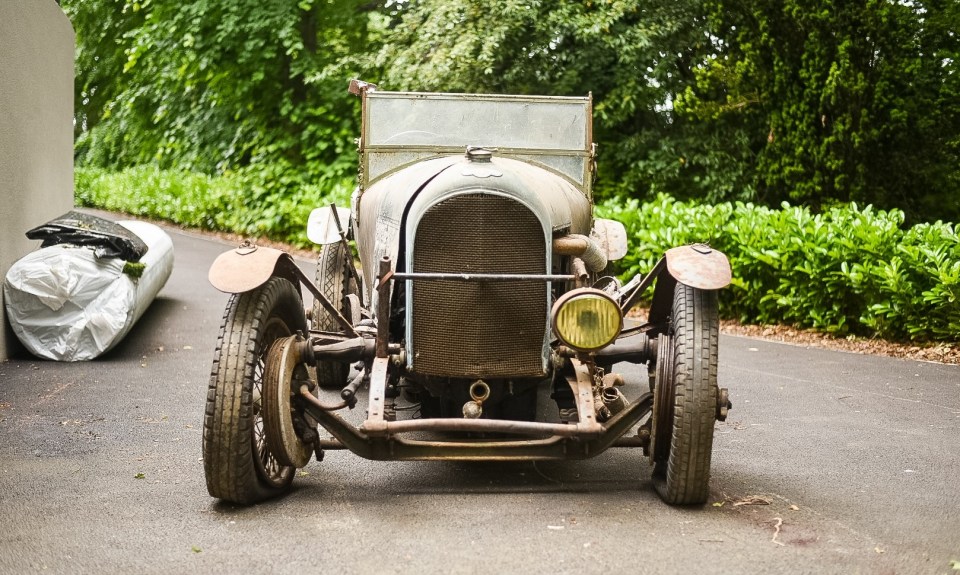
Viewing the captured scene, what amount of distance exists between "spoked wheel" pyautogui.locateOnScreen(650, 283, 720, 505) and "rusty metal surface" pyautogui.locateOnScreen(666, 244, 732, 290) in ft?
0.34

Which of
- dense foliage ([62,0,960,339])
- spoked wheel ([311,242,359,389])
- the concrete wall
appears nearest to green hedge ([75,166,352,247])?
dense foliage ([62,0,960,339])

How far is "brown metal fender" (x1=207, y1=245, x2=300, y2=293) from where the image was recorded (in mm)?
3945

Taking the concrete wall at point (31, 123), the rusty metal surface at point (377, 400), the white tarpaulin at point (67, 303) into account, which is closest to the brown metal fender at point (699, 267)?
the rusty metal surface at point (377, 400)

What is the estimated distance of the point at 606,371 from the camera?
16.4 ft

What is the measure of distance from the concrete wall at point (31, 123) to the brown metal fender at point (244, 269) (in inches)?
158

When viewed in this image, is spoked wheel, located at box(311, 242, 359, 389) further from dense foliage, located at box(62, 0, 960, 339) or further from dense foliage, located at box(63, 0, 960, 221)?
dense foliage, located at box(63, 0, 960, 221)

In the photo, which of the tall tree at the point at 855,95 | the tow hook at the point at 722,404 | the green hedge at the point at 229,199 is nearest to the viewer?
the tow hook at the point at 722,404

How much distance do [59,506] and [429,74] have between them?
9646mm

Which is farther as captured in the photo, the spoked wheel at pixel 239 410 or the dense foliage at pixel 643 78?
the dense foliage at pixel 643 78

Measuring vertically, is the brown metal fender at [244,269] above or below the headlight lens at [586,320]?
above

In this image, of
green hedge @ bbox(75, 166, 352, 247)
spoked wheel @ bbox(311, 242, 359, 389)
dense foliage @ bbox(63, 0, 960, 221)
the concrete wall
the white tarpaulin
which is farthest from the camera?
green hedge @ bbox(75, 166, 352, 247)

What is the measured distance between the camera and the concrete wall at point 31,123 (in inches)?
297

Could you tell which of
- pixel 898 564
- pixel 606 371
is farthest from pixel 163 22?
pixel 898 564

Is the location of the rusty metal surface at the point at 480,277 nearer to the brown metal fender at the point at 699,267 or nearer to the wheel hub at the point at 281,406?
the brown metal fender at the point at 699,267
